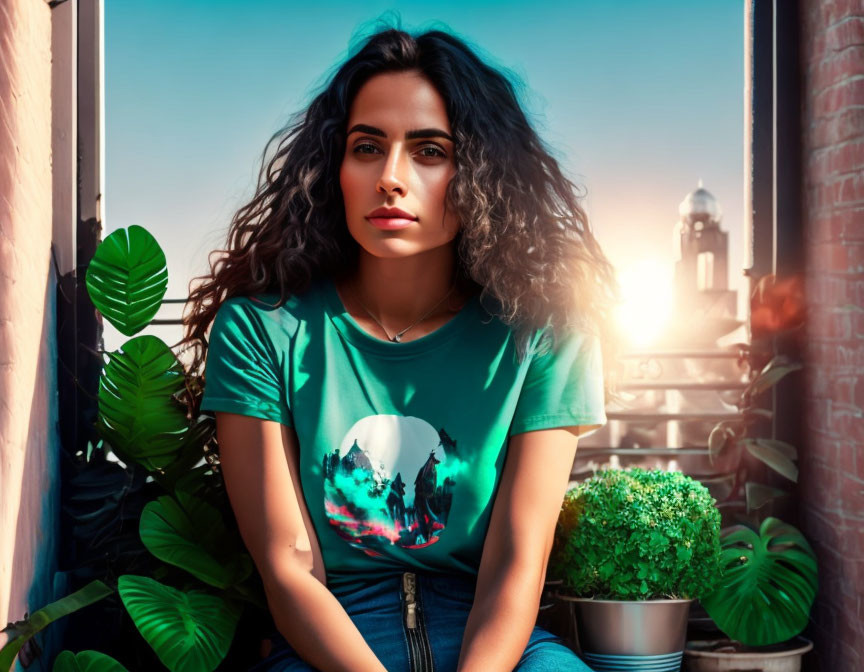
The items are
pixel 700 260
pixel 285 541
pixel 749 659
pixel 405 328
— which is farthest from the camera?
pixel 700 260

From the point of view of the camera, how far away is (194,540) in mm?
1916

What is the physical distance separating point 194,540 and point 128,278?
590mm

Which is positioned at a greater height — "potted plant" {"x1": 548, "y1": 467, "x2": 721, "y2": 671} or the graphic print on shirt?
the graphic print on shirt

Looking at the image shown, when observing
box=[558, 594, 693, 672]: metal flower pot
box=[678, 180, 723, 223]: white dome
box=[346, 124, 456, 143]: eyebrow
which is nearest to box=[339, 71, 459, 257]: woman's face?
box=[346, 124, 456, 143]: eyebrow

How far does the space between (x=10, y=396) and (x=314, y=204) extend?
71 cm

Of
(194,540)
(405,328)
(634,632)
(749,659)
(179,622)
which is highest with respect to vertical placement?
(405,328)

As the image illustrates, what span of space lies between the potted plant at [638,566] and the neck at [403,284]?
60cm

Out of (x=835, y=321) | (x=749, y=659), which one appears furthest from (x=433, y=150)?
(x=749, y=659)

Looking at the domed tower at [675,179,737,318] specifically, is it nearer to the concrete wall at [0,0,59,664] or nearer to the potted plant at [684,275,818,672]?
the potted plant at [684,275,818,672]

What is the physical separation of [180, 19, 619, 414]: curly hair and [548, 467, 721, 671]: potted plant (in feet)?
1.13

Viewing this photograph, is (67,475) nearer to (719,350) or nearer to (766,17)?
(719,350)

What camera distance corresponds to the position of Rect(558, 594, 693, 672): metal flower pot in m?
1.97

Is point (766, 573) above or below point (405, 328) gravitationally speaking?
below

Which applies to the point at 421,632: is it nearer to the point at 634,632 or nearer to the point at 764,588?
the point at 634,632
